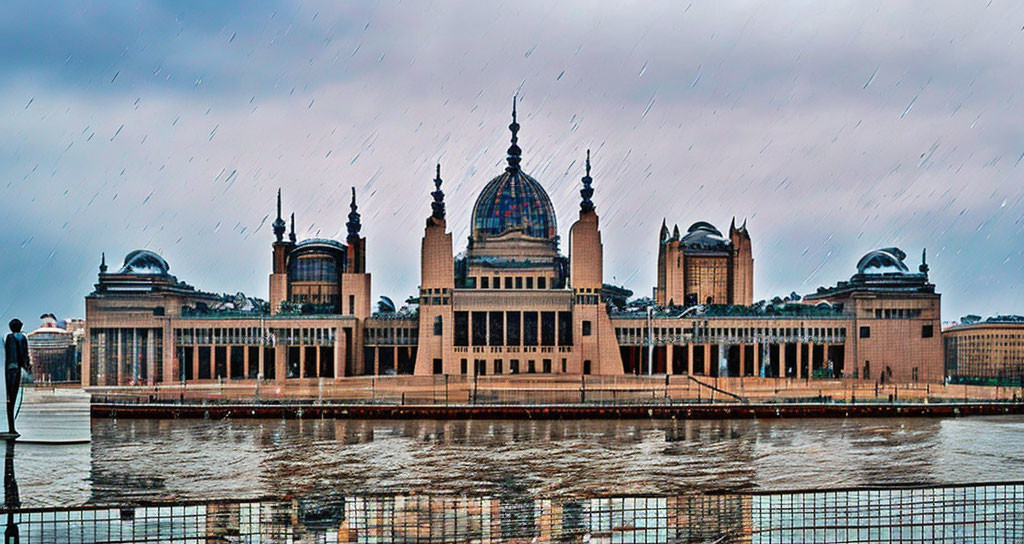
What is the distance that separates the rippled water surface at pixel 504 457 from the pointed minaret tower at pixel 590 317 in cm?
4346

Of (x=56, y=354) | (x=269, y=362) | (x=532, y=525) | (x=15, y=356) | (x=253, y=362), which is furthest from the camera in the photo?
(x=56, y=354)

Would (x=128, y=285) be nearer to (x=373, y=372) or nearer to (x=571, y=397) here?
(x=373, y=372)

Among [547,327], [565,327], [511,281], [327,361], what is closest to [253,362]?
[327,361]

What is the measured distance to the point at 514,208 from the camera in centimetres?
14088

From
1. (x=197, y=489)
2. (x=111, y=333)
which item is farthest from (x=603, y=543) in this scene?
(x=111, y=333)

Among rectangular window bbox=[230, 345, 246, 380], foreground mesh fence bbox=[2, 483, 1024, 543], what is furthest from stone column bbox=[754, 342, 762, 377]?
foreground mesh fence bbox=[2, 483, 1024, 543]

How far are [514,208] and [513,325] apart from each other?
19.8 metres

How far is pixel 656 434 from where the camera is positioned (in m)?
70.8

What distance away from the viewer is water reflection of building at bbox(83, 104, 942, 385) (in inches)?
4916

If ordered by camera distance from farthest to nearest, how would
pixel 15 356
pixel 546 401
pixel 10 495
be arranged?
pixel 546 401, pixel 15 356, pixel 10 495

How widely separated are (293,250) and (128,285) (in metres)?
21.7

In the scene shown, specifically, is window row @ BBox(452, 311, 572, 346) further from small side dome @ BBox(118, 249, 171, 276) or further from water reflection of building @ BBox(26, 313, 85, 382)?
water reflection of building @ BBox(26, 313, 85, 382)

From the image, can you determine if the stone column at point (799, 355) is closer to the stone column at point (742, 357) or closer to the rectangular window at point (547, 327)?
the stone column at point (742, 357)

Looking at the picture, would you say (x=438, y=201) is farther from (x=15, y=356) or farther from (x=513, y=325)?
(x=15, y=356)
